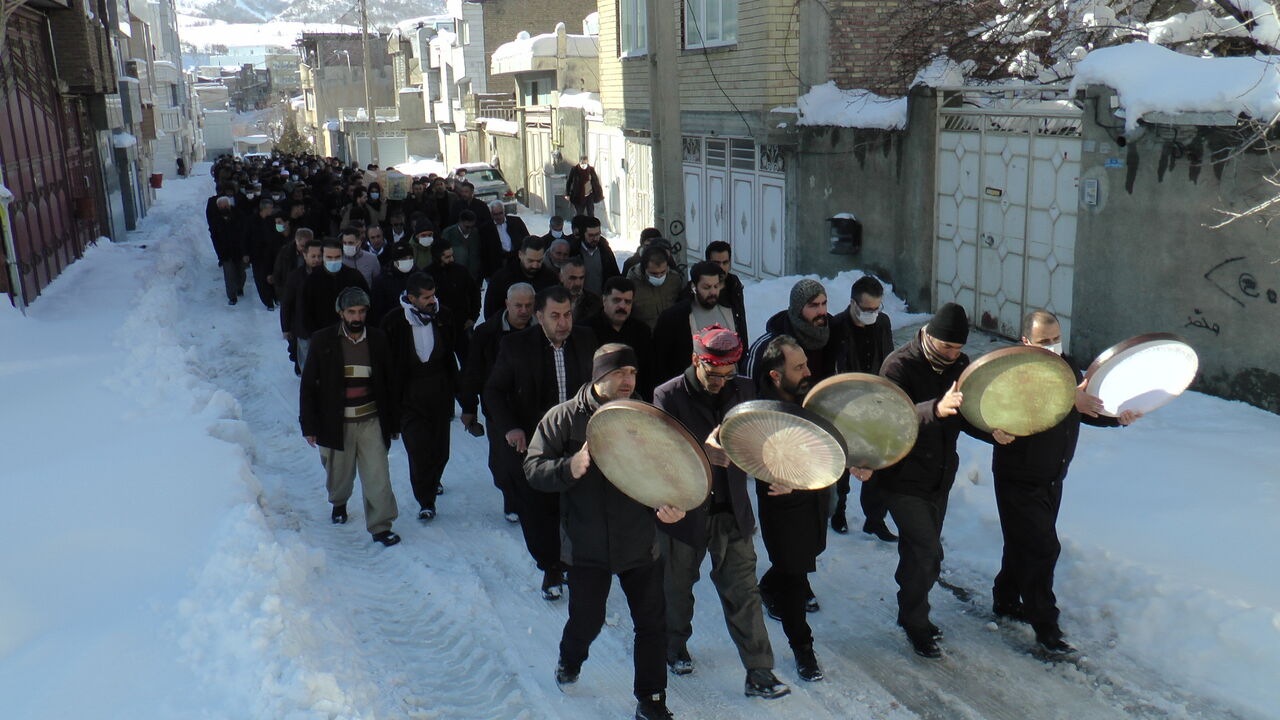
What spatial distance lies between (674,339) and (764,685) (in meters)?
2.84

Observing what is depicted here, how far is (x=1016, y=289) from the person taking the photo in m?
11.5

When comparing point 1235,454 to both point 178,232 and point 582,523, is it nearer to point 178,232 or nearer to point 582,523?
point 582,523

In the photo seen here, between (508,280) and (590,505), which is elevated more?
(508,280)

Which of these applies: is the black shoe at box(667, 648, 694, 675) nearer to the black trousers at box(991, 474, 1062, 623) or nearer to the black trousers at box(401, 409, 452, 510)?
the black trousers at box(991, 474, 1062, 623)

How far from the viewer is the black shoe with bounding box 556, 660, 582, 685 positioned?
5485mm

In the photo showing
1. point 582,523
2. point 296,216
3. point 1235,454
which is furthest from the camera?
point 296,216

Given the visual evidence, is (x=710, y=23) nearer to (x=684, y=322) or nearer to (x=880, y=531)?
(x=684, y=322)

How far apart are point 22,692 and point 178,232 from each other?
80.4 feet

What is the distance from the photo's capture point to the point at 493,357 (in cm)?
734

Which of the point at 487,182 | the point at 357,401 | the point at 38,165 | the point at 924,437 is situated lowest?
the point at 487,182

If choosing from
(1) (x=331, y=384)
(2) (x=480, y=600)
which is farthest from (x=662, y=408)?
(1) (x=331, y=384)

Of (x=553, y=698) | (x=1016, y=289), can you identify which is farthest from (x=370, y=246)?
(x=553, y=698)

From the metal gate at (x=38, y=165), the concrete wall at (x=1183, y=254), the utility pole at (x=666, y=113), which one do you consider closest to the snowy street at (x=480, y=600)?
the concrete wall at (x=1183, y=254)

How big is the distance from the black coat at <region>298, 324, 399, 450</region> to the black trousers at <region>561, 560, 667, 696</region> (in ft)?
9.53
